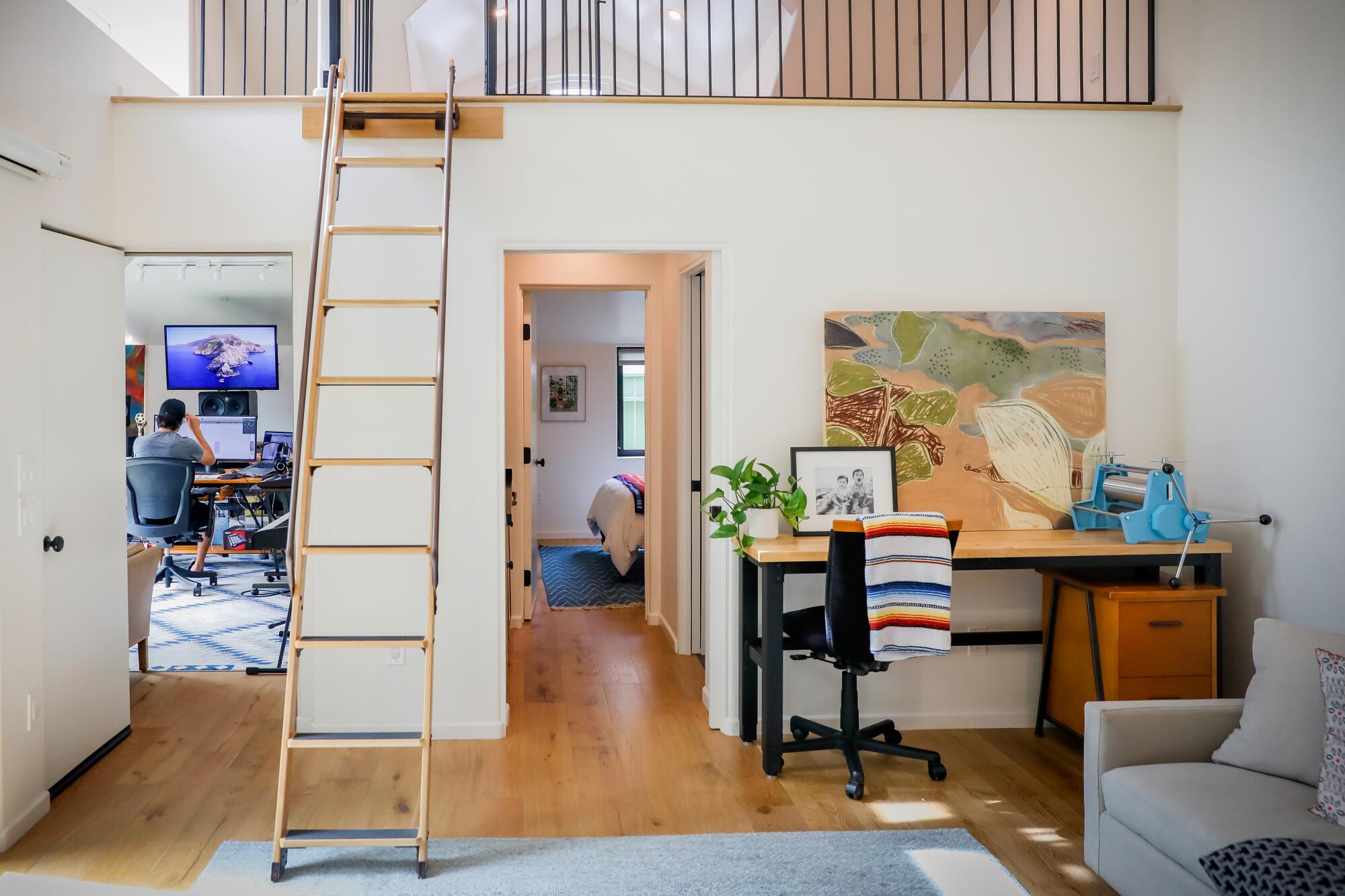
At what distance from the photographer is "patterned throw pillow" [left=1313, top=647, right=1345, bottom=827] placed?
213 centimetres

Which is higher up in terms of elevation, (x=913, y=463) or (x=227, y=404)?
(x=227, y=404)

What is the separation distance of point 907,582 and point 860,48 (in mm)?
4120

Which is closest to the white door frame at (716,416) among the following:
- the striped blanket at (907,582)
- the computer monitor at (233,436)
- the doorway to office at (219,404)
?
the striped blanket at (907,582)

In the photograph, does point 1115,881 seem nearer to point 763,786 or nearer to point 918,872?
point 918,872

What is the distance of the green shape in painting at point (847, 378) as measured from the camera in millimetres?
3797

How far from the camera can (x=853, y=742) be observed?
3432mm

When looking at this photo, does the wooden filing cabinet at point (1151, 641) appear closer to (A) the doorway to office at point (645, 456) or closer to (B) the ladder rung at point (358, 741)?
(A) the doorway to office at point (645, 456)

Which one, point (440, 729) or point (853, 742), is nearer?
point (853, 742)

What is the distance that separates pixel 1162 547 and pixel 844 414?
1.23 meters

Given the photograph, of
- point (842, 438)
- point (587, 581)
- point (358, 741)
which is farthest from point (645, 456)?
point (358, 741)

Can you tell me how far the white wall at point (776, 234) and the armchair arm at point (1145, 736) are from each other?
1366 millimetres

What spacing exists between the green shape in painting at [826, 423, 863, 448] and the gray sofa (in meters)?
1.45

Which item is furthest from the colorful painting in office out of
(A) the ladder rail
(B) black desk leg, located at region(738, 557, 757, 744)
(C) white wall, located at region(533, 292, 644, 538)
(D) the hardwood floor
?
(C) white wall, located at region(533, 292, 644, 538)

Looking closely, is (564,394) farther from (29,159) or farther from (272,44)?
(29,159)
